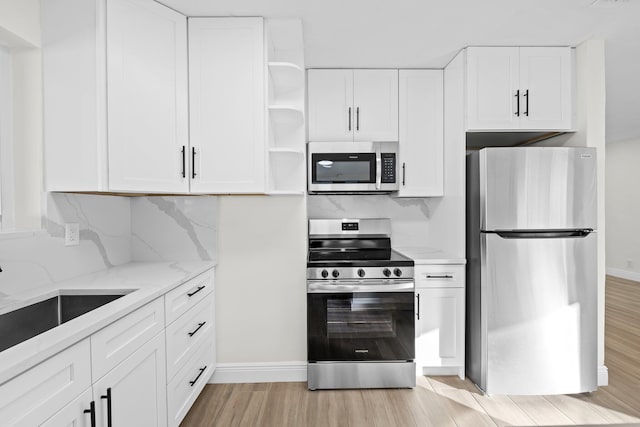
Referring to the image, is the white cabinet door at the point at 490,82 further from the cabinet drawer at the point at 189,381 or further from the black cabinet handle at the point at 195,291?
the cabinet drawer at the point at 189,381

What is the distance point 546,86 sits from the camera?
97.3 inches

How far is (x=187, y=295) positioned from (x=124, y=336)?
24.6 inches

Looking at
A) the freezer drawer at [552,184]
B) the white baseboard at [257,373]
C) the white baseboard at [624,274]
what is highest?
the freezer drawer at [552,184]

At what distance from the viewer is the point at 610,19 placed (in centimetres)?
213

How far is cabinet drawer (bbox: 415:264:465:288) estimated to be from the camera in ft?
8.24

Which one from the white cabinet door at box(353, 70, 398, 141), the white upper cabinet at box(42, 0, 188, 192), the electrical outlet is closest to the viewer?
the white upper cabinet at box(42, 0, 188, 192)

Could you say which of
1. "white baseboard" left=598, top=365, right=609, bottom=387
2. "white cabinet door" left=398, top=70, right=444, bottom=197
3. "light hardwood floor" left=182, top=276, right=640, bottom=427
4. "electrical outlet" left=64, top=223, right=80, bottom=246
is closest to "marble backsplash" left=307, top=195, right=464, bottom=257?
"white cabinet door" left=398, top=70, right=444, bottom=197

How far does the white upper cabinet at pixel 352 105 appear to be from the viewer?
281 centimetres

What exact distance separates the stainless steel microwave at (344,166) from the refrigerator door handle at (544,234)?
0.99 meters

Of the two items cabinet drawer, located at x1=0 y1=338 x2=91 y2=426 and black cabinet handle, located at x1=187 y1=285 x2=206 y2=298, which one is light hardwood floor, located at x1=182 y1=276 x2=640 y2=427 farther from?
cabinet drawer, located at x1=0 y1=338 x2=91 y2=426

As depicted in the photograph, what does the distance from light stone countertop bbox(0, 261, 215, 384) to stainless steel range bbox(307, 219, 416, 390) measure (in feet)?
2.72

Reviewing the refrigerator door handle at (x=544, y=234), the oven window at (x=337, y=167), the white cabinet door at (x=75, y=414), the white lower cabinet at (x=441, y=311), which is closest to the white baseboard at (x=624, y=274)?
the refrigerator door handle at (x=544, y=234)

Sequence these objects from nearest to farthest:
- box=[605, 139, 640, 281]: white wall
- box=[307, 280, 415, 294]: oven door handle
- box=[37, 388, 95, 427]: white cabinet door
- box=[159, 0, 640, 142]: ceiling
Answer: box=[37, 388, 95, 427]: white cabinet door
box=[159, 0, 640, 142]: ceiling
box=[307, 280, 415, 294]: oven door handle
box=[605, 139, 640, 281]: white wall

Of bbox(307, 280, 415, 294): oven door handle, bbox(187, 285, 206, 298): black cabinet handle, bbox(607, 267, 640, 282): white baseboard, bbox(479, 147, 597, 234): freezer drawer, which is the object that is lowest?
bbox(607, 267, 640, 282): white baseboard
